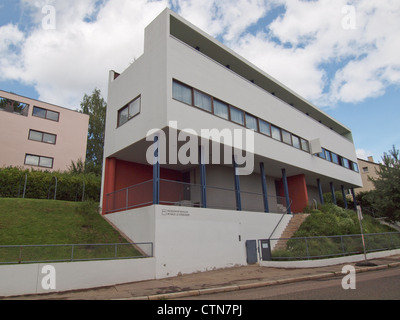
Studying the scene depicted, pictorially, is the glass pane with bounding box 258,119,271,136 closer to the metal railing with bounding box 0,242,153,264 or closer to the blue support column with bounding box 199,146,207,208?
the blue support column with bounding box 199,146,207,208

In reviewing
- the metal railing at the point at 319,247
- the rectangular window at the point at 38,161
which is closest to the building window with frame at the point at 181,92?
the metal railing at the point at 319,247

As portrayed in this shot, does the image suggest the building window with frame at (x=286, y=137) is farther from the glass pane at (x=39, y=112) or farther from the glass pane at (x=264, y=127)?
the glass pane at (x=39, y=112)

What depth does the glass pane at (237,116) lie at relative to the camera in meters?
17.1

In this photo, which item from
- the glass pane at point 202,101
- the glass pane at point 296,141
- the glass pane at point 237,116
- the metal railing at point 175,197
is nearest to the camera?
the glass pane at point 202,101

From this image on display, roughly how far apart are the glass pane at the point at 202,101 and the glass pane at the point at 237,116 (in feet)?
6.68

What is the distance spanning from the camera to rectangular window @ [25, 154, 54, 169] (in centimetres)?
2821

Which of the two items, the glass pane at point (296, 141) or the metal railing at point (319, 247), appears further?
the glass pane at point (296, 141)

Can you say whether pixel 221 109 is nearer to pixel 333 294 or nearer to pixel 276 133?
pixel 276 133

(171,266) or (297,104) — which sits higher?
(297,104)

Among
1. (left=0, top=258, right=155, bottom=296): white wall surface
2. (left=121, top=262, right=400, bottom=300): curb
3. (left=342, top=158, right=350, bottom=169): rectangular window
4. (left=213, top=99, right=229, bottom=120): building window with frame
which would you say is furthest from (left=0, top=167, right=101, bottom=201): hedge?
(left=342, top=158, right=350, bottom=169): rectangular window

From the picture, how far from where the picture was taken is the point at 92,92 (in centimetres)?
4347
